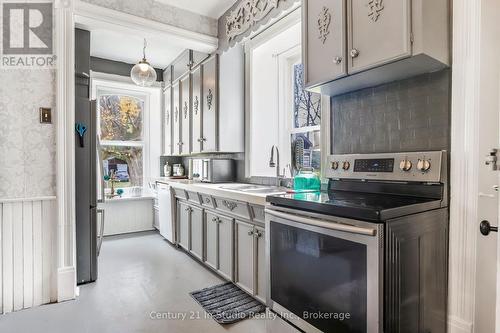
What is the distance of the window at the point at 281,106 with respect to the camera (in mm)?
2662

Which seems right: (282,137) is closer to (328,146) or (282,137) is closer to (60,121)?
(328,146)

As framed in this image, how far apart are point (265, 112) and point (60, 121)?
187cm

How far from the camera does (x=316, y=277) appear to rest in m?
1.43

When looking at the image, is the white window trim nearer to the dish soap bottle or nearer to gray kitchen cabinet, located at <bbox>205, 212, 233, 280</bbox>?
gray kitchen cabinet, located at <bbox>205, 212, 233, 280</bbox>

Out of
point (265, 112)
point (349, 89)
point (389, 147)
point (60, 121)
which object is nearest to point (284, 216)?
point (389, 147)

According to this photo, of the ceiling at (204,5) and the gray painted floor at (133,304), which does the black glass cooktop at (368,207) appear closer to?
the gray painted floor at (133,304)

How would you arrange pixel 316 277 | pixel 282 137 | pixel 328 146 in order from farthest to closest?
pixel 282 137, pixel 328 146, pixel 316 277

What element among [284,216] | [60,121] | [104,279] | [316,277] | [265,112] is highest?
[265,112]

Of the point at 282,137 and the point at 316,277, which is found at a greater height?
the point at 282,137

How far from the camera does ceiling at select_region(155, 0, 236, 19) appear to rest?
298 cm

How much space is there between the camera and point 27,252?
7.66 feet

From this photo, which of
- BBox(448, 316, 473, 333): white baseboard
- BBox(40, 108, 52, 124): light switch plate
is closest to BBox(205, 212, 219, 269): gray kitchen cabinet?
BBox(40, 108, 52, 124): light switch plate

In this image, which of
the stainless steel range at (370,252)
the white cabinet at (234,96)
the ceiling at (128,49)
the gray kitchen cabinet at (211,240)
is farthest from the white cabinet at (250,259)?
the ceiling at (128,49)

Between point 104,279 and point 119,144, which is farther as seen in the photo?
point 119,144
